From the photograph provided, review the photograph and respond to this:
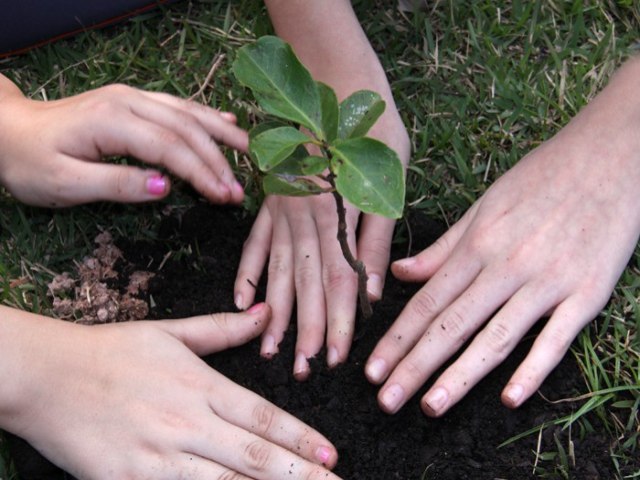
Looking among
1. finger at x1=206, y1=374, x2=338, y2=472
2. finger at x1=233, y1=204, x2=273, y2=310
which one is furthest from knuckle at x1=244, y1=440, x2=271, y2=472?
finger at x1=233, y1=204, x2=273, y2=310

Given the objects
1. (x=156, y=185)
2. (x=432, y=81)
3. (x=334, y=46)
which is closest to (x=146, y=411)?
(x=156, y=185)

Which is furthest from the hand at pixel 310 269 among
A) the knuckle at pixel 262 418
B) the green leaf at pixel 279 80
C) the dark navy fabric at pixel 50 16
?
the dark navy fabric at pixel 50 16

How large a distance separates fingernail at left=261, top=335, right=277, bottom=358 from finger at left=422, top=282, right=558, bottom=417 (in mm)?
324

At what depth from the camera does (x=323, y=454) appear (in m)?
1.39

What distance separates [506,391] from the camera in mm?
1417

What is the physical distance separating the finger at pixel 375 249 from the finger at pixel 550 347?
33 centimetres

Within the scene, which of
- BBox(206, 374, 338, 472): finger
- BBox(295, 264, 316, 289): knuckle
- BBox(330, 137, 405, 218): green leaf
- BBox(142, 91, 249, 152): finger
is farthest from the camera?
BBox(142, 91, 249, 152): finger

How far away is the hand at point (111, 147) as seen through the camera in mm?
1655

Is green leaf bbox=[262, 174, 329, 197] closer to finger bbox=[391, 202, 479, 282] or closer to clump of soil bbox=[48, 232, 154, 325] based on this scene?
finger bbox=[391, 202, 479, 282]

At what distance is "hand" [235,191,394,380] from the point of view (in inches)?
60.9

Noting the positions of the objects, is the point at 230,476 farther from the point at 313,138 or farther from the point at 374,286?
the point at 313,138

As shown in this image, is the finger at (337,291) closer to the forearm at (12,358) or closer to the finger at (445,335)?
the finger at (445,335)

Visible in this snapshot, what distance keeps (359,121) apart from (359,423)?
1.95ft

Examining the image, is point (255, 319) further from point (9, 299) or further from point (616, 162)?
point (616, 162)
